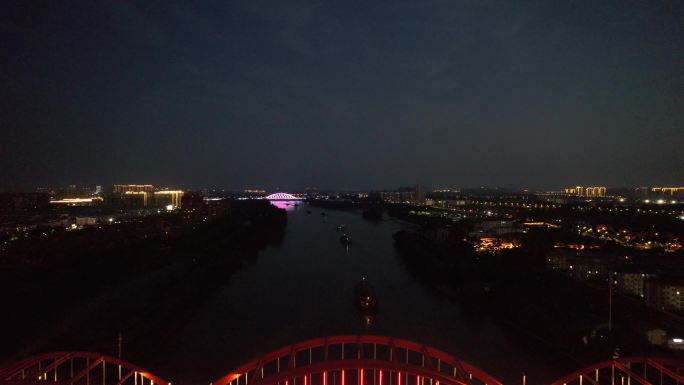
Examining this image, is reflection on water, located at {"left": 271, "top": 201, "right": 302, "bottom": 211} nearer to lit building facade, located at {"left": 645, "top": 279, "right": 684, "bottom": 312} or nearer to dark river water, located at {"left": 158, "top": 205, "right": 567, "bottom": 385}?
dark river water, located at {"left": 158, "top": 205, "right": 567, "bottom": 385}

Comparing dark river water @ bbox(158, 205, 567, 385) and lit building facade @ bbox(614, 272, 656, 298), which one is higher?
lit building facade @ bbox(614, 272, 656, 298)

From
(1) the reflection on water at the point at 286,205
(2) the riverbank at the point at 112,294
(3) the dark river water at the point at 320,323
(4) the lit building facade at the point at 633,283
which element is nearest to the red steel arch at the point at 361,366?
(3) the dark river water at the point at 320,323

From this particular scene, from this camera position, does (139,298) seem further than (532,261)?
No

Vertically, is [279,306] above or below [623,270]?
below

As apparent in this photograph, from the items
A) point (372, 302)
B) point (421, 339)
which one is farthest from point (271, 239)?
point (421, 339)

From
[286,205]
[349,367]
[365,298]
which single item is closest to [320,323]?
[365,298]

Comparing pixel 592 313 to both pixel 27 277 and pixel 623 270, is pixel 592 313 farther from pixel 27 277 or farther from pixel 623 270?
pixel 27 277

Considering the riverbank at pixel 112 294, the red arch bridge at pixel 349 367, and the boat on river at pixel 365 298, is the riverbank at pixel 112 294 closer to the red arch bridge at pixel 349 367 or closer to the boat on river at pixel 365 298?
the boat on river at pixel 365 298

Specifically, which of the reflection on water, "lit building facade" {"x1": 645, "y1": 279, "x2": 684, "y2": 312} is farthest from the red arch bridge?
the reflection on water

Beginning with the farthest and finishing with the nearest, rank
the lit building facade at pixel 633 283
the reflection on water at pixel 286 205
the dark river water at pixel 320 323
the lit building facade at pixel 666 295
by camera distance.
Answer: the reflection on water at pixel 286 205
the lit building facade at pixel 633 283
the lit building facade at pixel 666 295
the dark river water at pixel 320 323
